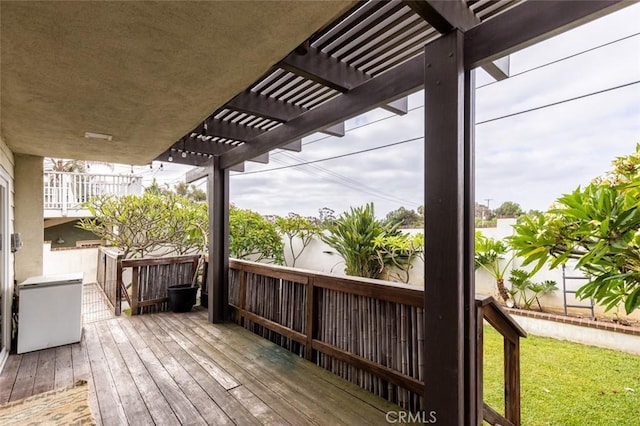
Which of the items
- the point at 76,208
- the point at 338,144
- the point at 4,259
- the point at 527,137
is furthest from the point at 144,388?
the point at 338,144

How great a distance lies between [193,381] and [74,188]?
27.6 feet

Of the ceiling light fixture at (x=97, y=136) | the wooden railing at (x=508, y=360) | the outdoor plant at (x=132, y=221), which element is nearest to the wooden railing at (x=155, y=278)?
the outdoor plant at (x=132, y=221)

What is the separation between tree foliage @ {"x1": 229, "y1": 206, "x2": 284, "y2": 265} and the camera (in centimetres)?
720

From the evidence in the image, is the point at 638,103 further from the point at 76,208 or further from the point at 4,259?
the point at 76,208

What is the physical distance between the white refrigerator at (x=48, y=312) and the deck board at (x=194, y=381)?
0.12 metres

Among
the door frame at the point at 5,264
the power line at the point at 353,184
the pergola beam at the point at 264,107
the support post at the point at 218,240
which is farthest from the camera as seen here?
the power line at the point at 353,184

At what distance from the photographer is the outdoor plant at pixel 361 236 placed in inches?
241

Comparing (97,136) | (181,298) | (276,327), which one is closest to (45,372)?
(181,298)

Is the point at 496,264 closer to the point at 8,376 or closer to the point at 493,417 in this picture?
the point at 493,417

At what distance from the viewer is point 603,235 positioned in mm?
1154

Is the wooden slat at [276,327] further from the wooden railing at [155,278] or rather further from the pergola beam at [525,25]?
the pergola beam at [525,25]

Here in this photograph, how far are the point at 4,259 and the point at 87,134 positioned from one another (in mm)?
1609

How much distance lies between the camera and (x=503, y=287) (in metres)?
5.25

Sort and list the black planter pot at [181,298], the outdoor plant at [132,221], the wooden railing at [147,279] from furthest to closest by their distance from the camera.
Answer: the outdoor plant at [132,221]
the black planter pot at [181,298]
the wooden railing at [147,279]
